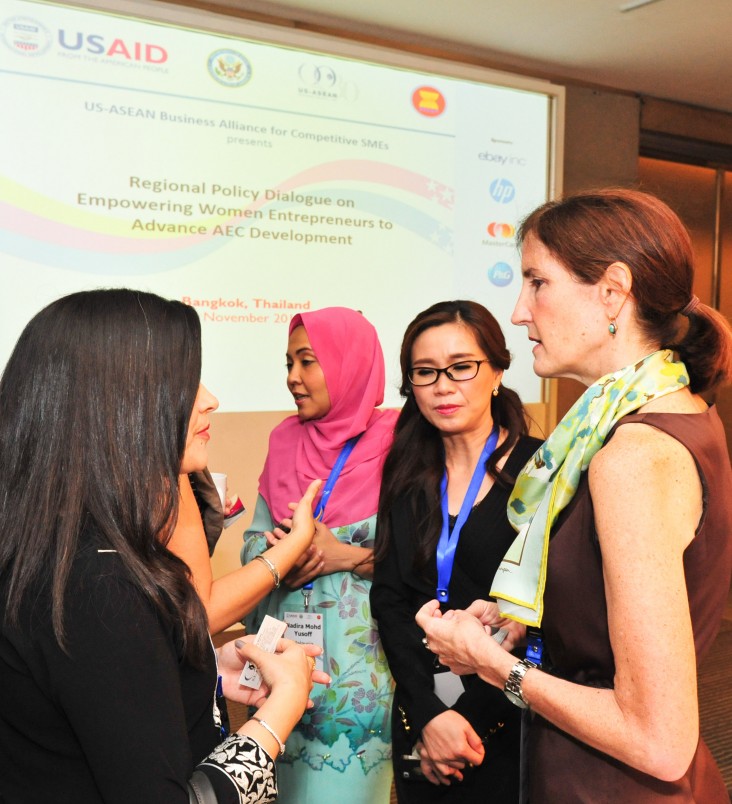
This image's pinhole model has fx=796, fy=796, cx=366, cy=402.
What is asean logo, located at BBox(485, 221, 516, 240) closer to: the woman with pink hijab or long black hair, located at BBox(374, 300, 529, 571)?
the woman with pink hijab

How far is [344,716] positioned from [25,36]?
314cm

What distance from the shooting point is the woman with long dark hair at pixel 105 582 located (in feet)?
2.97

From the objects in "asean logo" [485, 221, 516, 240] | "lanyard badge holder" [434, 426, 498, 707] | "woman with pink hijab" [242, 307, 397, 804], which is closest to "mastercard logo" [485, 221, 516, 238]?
"asean logo" [485, 221, 516, 240]

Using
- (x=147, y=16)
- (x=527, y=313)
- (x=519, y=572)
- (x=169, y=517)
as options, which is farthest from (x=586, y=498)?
(x=147, y=16)

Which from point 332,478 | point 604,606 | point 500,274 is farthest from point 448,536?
point 500,274

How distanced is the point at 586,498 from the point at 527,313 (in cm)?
34

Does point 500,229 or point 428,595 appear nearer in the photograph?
point 428,595

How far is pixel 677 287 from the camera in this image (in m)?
1.19

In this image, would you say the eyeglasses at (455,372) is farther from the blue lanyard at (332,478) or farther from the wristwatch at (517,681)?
the wristwatch at (517,681)

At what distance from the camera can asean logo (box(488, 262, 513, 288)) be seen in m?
4.66

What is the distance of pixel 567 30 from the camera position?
4691 mm

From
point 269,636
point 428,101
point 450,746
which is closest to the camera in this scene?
point 269,636

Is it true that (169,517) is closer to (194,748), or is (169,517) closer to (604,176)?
(194,748)

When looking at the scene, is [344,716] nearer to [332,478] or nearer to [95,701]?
[332,478]
